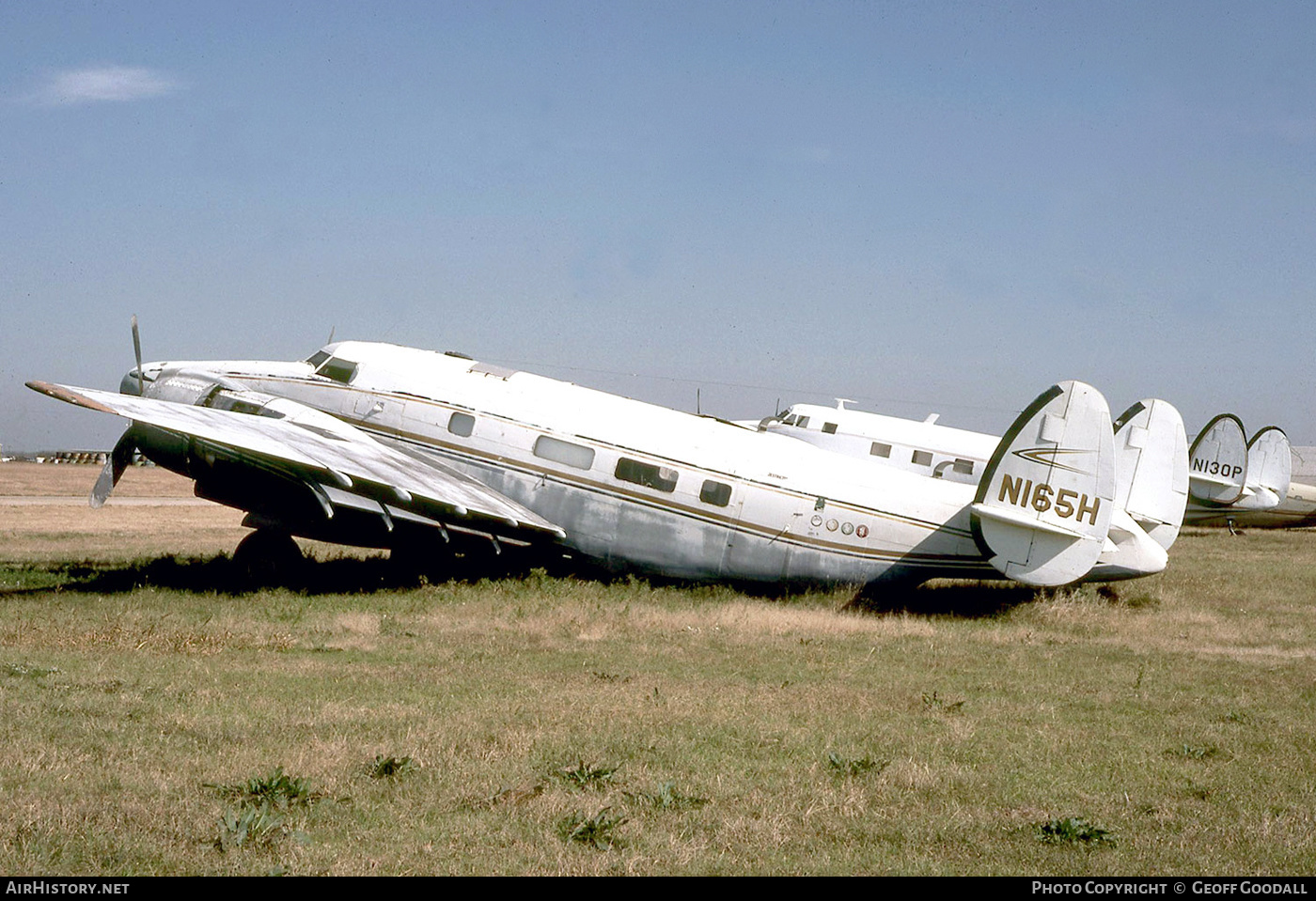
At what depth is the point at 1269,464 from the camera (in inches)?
1588

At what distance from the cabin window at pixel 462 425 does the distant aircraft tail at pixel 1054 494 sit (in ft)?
26.9

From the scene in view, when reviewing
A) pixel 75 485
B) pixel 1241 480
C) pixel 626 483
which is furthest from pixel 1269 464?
pixel 75 485

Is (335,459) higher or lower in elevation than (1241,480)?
lower

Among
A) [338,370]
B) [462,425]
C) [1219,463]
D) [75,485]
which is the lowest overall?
[75,485]

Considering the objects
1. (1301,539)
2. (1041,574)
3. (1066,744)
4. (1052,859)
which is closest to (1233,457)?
(1301,539)

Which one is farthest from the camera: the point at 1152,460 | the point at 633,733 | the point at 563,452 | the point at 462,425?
the point at 1152,460

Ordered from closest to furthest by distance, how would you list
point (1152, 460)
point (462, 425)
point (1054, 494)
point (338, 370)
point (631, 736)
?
point (631, 736)
point (1054, 494)
point (462, 425)
point (1152, 460)
point (338, 370)

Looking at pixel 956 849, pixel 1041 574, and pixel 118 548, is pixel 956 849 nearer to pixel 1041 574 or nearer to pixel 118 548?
pixel 1041 574

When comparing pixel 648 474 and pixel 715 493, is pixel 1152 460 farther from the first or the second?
pixel 648 474

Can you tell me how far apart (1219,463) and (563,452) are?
29036 mm

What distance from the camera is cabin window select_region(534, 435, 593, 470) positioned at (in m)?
18.0

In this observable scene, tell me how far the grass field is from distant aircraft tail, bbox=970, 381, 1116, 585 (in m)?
1.10

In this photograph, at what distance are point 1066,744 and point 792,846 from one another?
3.87 meters

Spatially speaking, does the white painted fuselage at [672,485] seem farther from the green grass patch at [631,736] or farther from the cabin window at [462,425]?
the green grass patch at [631,736]
